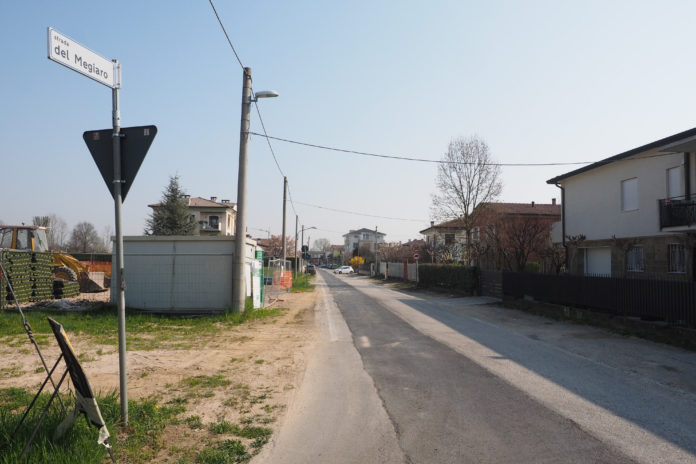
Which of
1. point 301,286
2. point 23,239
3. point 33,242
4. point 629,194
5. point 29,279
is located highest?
point 629,194

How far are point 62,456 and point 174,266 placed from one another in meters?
11.3

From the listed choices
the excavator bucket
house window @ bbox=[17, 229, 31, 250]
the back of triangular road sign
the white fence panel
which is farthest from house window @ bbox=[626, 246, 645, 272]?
house window @ bbox=[17, 229, 31, 250]

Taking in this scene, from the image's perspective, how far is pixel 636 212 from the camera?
2030 cm

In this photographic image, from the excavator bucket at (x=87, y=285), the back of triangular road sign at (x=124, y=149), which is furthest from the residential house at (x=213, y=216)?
the back of triangular road sign at (x=124, y=149)

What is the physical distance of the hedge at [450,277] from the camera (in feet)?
86.4

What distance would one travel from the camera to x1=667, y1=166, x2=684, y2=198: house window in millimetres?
18156

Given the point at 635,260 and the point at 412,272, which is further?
the point at 412,272

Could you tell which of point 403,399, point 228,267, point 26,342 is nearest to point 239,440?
point 403,399

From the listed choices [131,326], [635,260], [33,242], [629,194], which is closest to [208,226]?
[33,242]

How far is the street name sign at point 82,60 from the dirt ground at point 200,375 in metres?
3.48

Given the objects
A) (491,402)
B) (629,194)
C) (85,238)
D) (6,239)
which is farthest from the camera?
(85,238)

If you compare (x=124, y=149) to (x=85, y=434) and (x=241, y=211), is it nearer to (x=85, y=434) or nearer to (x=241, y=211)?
(x=85, y=434)

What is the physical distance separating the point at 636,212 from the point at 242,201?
1629 centimetres

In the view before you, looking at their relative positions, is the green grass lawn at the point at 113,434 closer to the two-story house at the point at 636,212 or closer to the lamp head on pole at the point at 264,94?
the lamp head on pole at the point at 264,94
